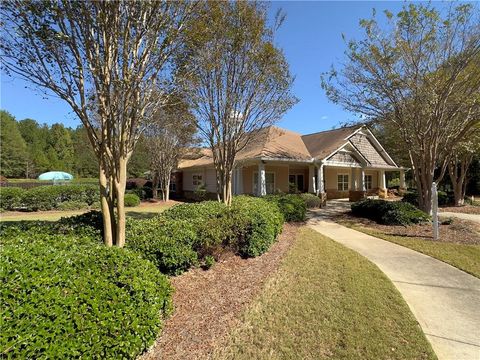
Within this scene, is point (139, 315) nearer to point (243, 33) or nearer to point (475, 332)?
point (475, 332)

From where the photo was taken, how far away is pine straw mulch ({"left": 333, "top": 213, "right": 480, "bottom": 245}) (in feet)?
30.5

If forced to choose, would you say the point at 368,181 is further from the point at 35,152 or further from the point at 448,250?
the point at 35,152

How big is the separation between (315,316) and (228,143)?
729 centimetres

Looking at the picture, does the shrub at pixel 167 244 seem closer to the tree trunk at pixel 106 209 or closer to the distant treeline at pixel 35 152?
the tree trunk at pixel 106 209

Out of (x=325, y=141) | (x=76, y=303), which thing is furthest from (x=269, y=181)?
(x=76, y=303)

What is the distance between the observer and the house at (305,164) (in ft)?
60.2

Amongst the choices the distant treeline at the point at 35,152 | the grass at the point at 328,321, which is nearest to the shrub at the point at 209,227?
the grass at the point at 328,321

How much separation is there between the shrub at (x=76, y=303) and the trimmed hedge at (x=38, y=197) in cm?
1677

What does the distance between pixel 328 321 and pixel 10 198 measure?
20055 millimetres

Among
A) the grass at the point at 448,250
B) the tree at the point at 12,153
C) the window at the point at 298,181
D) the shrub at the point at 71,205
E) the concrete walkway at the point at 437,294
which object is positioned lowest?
the concrete walkway at the point at 437,294

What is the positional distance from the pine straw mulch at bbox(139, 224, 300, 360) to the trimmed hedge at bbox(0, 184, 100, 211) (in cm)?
1635

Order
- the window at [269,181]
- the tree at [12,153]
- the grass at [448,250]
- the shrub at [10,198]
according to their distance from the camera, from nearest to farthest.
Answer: the grass at [448,250]
the shrub at [10,198]
the window at [269,181]
the tree at [12,153]

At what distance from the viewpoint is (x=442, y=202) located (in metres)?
20.1

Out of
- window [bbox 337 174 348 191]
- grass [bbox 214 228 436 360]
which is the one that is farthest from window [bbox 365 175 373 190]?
grass [bbox 214 228 436 360]
